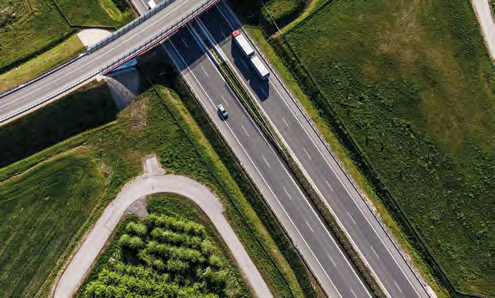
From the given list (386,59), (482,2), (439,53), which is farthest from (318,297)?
(482,2)

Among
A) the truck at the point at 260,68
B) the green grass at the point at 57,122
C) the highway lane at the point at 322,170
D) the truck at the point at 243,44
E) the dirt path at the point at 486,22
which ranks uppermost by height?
the dirt path at the point at 486,22

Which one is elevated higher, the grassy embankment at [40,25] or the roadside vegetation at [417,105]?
the roadside vegetation at [417,105]

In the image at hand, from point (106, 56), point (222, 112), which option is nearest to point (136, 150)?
point (222, 112)

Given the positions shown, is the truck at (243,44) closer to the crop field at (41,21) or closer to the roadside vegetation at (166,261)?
the crop field at (41,21)

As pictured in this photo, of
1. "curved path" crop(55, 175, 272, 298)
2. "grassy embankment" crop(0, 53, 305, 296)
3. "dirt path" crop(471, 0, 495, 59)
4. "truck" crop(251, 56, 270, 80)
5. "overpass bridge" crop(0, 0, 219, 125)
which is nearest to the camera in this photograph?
"curved path" crop(55, 175, 272, 298)

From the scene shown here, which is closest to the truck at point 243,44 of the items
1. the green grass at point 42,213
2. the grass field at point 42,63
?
the grass field at point 42,63

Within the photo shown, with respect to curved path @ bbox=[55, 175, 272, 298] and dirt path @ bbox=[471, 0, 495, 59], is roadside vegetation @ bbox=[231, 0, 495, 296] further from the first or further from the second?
curved path @ bbox=[55, 175, 272, 298]

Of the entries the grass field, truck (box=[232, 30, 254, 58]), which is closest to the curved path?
truck (box=[232, 30, 254, 58])

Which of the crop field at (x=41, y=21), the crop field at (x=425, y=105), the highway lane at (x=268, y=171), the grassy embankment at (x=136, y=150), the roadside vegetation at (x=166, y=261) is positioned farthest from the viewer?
the crop field at (x=41, y=21)
